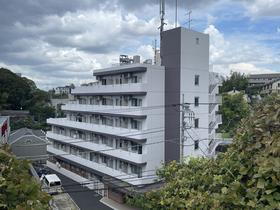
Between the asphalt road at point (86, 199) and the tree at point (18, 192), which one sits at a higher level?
the tree at point (18, 192)

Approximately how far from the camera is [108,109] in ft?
68.5

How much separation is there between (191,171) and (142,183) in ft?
48.8

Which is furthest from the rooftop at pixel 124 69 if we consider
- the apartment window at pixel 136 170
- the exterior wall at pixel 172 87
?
the apartment window at pixel 136 170

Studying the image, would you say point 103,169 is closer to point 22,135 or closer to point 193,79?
point 193,79

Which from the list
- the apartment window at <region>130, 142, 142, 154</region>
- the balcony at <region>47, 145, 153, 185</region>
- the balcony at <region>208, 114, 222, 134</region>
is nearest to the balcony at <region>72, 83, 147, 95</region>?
the apartment window at <region>130, 142, 142, 154</region>

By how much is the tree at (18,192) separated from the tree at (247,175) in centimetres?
113

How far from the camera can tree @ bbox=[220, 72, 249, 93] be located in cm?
4869

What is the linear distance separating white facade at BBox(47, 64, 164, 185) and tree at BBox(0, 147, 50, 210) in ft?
48.8

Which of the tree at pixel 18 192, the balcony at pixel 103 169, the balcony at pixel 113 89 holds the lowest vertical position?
the balcony at pixel 103 169

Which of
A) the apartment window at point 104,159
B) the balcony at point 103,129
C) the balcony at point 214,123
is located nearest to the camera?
the balcony at point 103,129

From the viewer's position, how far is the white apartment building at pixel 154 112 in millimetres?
18156

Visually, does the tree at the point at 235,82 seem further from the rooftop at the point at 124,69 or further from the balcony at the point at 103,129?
the rooftop at the point at 124,69

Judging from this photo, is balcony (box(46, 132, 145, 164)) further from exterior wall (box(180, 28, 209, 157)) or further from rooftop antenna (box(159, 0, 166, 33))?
rooftop antenna (box(159, 0, 166, 33))

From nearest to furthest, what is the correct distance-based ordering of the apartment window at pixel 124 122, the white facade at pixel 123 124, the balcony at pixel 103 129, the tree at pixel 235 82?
the white facade at pixel 123 124 < the balcony at pixel 103 129 < the apartment window at pixel 124 122 < the tree at pixel 235 82
